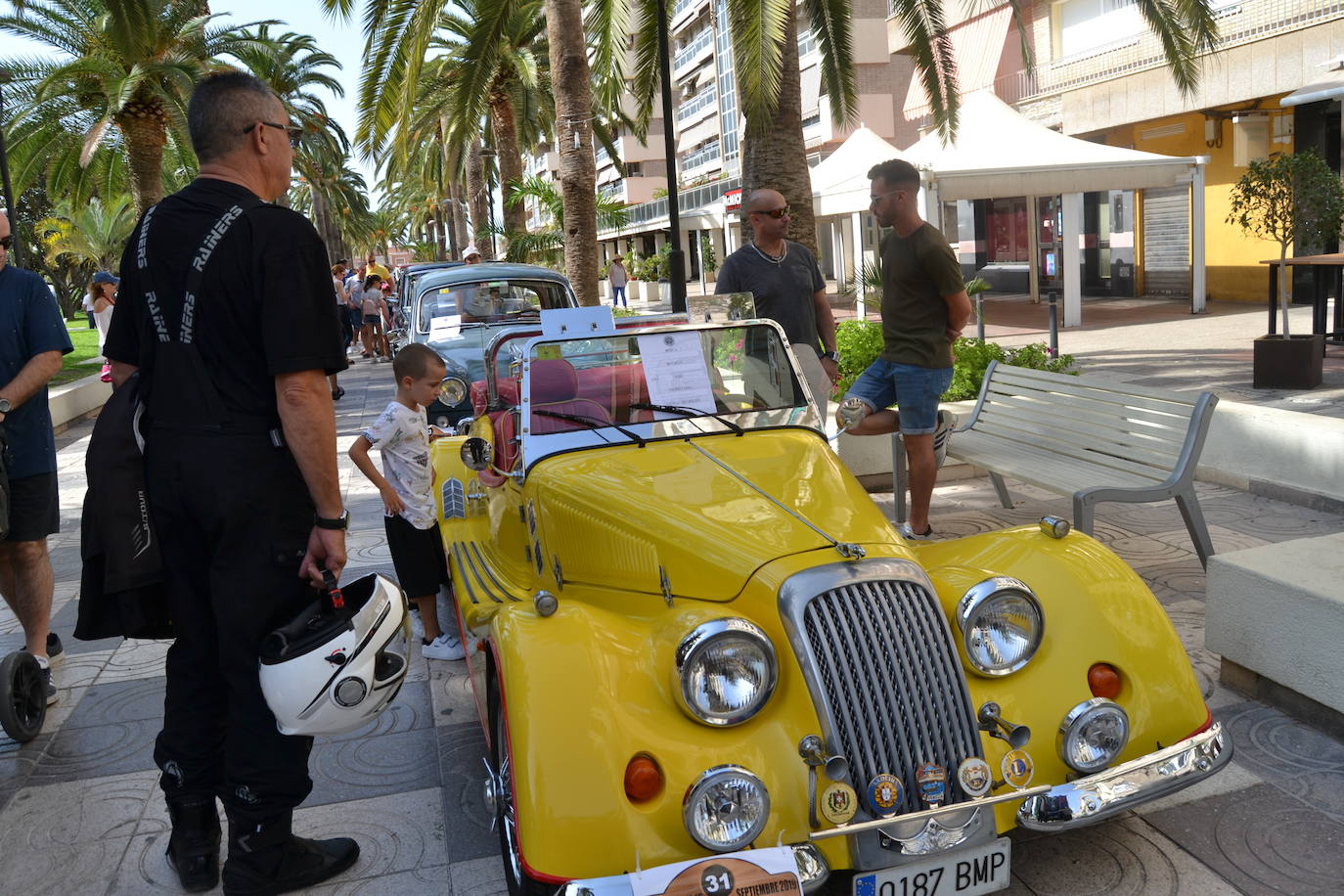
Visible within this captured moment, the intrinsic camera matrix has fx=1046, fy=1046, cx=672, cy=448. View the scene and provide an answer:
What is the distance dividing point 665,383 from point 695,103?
5656 centimetres

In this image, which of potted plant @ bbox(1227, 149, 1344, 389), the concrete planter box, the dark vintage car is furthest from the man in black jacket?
potted plant @ bbox(1227, 149, 1344, 389)

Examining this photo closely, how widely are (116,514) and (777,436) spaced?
7.31 feet

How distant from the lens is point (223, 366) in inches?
118

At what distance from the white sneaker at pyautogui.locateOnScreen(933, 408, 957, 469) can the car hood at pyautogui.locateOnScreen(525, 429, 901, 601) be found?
2244 millimetres

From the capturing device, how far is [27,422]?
15.3 feet

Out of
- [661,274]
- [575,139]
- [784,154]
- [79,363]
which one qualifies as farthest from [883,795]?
[661,274]

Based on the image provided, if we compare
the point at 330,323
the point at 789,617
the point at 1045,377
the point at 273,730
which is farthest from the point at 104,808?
the point at 1045,377

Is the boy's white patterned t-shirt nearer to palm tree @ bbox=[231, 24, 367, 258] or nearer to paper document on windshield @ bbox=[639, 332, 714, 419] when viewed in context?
paper document on windshield @ bbox=[639, 332, 714, 419]

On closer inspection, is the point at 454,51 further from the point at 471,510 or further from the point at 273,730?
the point at 273,730

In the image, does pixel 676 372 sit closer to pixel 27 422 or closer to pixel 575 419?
pixel 575 419

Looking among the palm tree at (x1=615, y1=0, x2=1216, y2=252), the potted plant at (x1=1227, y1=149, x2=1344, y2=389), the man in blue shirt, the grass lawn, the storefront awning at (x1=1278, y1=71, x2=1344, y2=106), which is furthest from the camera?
the grass lawn

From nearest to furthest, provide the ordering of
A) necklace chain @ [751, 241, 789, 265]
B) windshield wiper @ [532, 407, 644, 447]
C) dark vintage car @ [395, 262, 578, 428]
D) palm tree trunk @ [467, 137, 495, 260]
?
windshield wiper @ [532, 407, 644, 447] → necklace chain @ [751, 241, 789, 265] → dark vintage car @ [395, 262, 578, 428] → palm tree trunk @ [467, 137, 495, 260]

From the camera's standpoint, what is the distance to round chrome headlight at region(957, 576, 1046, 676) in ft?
9.91

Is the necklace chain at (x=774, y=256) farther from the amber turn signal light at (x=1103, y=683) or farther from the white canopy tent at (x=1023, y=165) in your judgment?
the white canopy tent at (x=1023, y=165)
